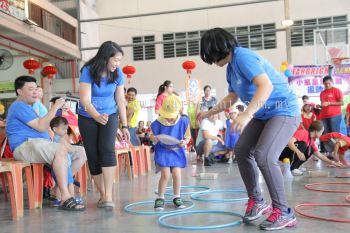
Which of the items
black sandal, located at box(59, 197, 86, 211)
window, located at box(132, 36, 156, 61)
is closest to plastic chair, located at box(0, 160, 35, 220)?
black sandal, located at box(59, 197, 86, 211)

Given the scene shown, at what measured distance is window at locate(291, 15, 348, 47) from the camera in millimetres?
12477

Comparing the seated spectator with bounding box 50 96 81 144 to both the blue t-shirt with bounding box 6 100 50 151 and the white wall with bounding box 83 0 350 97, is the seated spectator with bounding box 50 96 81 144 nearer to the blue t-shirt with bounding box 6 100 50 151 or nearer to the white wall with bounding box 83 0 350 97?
the blue t-shirt with bounding box 6 100 50 151

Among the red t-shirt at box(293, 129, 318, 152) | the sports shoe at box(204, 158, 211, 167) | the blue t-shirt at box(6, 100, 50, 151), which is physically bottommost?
the sports shoe at box(204, 158, 211, 167)

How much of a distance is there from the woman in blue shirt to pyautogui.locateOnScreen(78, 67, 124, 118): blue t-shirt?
3.58ft

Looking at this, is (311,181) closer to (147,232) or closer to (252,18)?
(147,232)

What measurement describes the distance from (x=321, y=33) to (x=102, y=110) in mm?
10785

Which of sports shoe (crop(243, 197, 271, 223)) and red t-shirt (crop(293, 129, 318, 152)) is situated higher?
red t-shirt (crop(293, 129, 318, 152))

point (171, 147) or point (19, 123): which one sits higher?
point (19, 123)

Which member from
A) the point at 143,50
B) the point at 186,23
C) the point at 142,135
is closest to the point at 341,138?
the point at 142,135

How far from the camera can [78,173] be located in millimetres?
3967

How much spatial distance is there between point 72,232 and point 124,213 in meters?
0.56

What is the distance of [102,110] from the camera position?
10.6 ft

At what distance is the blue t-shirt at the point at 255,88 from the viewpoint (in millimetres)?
2296

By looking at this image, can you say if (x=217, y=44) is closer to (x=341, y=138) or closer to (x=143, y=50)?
(x=341, y=138)
